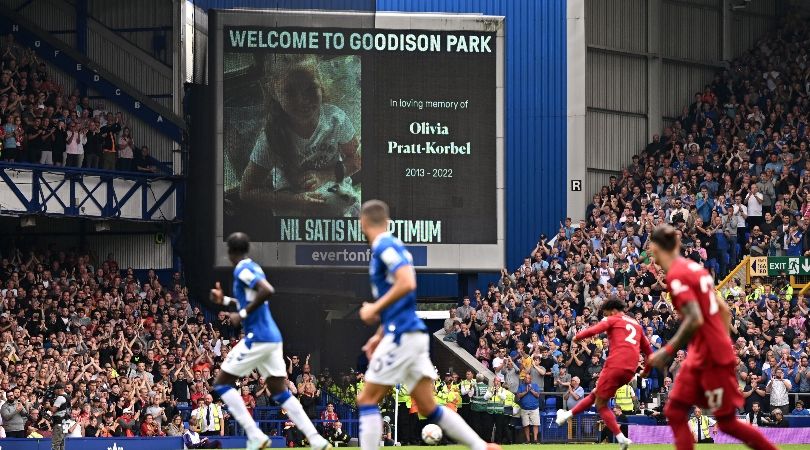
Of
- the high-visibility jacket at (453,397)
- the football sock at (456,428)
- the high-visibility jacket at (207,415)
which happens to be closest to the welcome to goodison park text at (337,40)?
the high-visibility jacket at (453,397)

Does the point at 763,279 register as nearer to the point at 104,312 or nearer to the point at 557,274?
the point at 557,274

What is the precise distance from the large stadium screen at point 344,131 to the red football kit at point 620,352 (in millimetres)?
14874

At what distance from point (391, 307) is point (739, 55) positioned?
119ft

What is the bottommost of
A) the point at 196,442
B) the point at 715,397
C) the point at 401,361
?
the point at 196,442

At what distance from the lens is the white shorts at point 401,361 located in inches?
470

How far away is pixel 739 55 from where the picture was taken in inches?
1815

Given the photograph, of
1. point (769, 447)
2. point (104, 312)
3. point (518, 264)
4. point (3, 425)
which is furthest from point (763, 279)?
point (769, 447)

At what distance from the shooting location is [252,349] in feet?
48.2

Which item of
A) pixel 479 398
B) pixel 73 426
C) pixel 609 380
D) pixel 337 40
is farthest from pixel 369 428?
pixel 337 40

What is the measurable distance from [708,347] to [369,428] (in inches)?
112

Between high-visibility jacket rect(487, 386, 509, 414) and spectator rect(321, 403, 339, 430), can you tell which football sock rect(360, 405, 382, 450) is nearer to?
spectator rect(321, 403, 339, 430)

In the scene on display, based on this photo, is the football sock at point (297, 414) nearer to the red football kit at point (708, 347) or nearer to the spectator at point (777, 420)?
the red football kit at point (708, 347)

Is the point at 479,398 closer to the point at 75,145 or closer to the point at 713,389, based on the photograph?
the point at 75,145

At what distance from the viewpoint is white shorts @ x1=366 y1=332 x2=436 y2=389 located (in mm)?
11938
